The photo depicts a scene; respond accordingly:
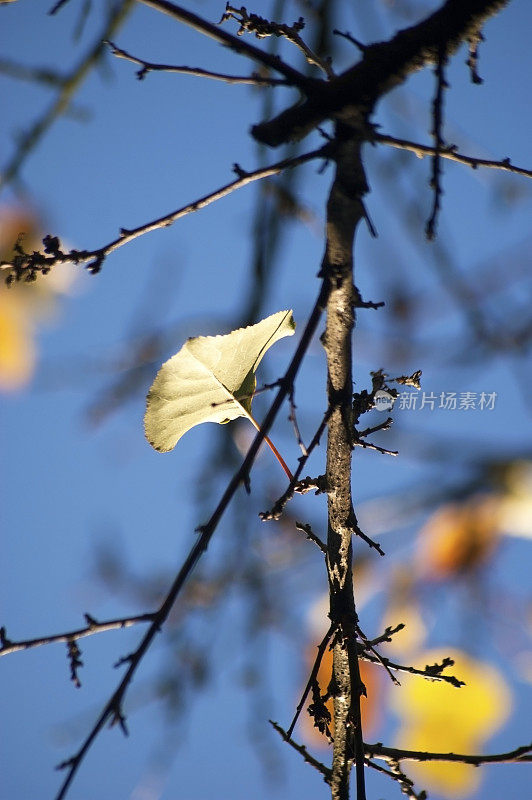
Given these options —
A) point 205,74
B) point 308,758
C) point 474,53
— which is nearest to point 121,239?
point 205,74

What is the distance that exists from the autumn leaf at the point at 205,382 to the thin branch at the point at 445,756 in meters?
0.28

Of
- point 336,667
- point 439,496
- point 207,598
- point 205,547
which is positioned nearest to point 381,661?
point 336,667

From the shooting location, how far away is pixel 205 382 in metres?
0.51

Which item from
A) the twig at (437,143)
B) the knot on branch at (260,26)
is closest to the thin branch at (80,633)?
the twig at (437,143)

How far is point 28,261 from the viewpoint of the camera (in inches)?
16.9

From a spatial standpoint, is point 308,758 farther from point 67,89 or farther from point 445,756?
point 67,89

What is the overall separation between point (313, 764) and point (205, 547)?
0.26 m

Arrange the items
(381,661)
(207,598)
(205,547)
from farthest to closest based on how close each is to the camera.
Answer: (207,598) → (381,661) → (205,547)

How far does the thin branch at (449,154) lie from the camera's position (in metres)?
0.38

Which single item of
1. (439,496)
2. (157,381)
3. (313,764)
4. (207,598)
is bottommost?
(313,764)

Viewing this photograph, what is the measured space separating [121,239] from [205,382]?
0.15 meters

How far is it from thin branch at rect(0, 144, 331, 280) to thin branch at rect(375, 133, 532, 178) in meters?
0.05

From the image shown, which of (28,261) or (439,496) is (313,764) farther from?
(439,496)

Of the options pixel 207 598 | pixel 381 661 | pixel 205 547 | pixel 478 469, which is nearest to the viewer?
pixel 205 547
